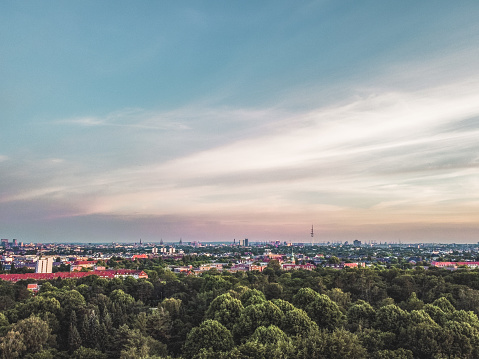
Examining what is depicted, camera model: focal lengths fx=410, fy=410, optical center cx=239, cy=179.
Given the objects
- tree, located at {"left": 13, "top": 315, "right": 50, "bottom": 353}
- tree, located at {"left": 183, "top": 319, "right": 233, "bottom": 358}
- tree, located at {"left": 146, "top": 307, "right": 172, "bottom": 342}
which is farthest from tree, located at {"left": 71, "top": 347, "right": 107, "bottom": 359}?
tree, located at {"left": 183, "top": 319, "right": 233, "bottom": 358}

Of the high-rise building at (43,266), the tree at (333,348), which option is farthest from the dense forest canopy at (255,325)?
the high-rise building at (43,266)

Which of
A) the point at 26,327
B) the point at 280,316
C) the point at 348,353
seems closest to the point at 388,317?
the point at 280,316

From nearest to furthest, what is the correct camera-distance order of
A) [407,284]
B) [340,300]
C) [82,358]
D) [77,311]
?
[82,358], [77,311], [340,300], [407,284]

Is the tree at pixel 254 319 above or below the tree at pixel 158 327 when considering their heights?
above

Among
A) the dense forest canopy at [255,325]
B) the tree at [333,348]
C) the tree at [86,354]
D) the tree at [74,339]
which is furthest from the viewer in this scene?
the tree at [74,339]

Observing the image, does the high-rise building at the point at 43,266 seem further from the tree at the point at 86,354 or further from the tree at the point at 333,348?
the tree at the point at 333,348

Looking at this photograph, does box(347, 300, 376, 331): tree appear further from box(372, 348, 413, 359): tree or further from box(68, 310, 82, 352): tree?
box(68, 310, 82, 352): tree

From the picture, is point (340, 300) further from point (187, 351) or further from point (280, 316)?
point (187, 351)
